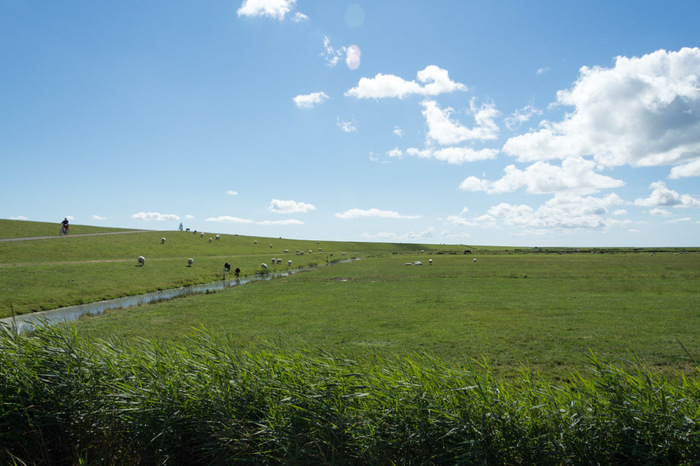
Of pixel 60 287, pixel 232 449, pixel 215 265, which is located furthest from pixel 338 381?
pixel 215 265

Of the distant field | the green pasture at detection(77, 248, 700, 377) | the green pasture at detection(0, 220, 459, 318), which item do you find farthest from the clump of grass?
the green pasture at detection(0, 220, 459, 318)

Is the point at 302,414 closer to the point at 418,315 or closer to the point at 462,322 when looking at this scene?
the point at 462,322

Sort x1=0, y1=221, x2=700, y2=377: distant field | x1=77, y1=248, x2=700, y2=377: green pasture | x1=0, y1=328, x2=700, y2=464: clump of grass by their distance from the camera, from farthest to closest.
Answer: x1=0, y1=221, x2=700, y2=377: distant field, x1=77, y1=248, x2=700, y2=377: green pasture, x1=0, y1=328, x2=700, y2=464: clump of grass

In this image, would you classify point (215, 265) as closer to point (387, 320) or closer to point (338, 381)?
point (387, 320)

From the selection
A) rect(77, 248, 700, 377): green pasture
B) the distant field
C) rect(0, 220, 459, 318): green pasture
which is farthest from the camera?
rect(0, 220, 459, 318): green pasture

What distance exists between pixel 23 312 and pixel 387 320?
24.9 meters

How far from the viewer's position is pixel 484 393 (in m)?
4.31

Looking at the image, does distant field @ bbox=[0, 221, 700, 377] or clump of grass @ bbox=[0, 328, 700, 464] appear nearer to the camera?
clump of grass @ bbox=[0, 328, 700, 464]

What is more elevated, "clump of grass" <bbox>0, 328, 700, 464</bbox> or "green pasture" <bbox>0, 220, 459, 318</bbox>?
"clump of grass" <bbox>0, 328, 700, 464</bbox>

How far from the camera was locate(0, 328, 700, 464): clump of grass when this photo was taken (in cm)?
382

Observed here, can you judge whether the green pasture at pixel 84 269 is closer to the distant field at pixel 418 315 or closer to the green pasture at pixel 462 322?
the distant field at pixel 418 315

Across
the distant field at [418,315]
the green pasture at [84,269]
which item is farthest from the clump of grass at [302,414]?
the green pasture at [84,269]

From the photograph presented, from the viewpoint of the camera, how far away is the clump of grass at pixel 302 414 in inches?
150

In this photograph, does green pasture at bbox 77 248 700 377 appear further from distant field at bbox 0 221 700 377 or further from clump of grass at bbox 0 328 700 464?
clump of grass at bbox 0 328 700 464
